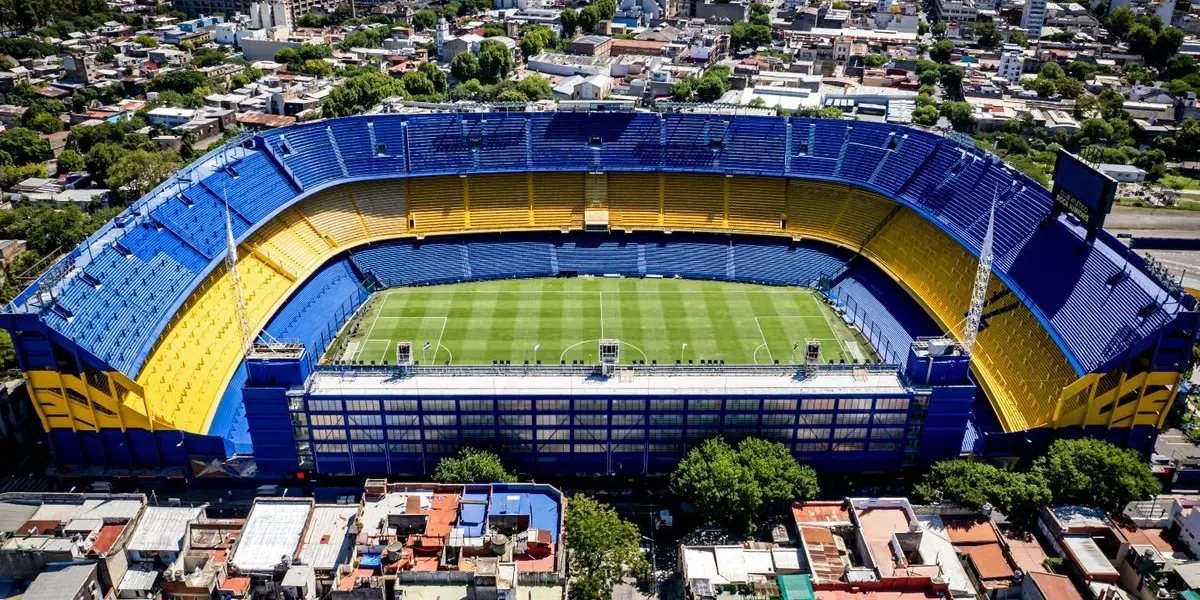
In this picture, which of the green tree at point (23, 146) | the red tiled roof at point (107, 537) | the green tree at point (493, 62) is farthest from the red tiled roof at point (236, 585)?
the green tree at point (493, 62)

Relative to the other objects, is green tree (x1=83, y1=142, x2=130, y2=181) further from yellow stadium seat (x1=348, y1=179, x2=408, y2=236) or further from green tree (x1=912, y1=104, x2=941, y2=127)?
green tree (x1=912, y1=104, x2=941, y2=127)

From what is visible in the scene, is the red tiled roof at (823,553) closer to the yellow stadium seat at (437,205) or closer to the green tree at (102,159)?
the yellow stadium seat at (437,205)

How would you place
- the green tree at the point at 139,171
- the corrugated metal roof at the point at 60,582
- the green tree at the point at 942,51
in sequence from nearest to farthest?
the corrugated metal roof at the point at 60,582 → the green tree at the point at 139,171 → the green tree at the point at 942,51

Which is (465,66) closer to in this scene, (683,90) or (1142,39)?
(683,90)

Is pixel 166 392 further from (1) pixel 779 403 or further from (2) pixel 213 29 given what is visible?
(2) pixel 213 29

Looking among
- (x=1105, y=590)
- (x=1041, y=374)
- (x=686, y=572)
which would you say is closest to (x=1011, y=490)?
(x=1105, y=590)

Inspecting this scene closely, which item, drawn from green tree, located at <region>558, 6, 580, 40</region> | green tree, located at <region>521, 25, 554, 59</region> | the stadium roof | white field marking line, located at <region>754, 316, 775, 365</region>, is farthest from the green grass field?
green tree, located at <region>558, 6, 580, 40</region>

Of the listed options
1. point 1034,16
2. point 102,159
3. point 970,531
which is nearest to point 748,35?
point 1034,16
